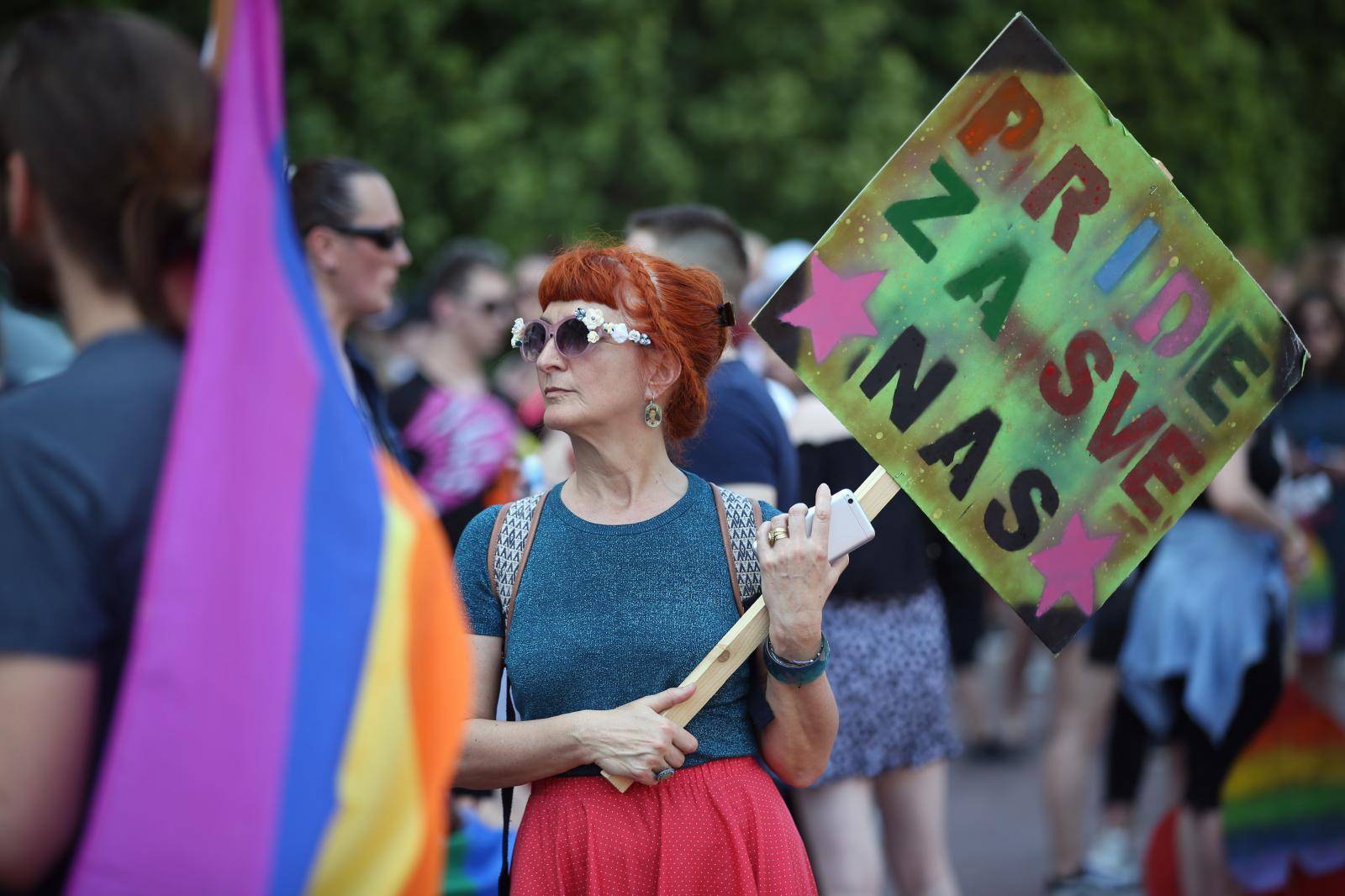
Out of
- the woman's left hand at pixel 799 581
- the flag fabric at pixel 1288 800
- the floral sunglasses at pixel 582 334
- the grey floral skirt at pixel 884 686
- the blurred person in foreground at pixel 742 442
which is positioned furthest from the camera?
the flag fabric at pixel 1288 800

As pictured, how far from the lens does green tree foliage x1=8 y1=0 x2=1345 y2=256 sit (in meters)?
11.8

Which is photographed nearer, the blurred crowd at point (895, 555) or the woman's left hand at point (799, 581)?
the woman's left hand at point (799, 581)

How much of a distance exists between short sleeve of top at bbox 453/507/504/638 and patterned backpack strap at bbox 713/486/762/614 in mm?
423

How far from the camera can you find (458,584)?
277 centimetres

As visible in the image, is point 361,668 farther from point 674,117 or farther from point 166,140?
point 674,117

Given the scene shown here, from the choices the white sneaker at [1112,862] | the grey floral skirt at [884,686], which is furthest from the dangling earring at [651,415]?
the white sneaker at [1112,862]

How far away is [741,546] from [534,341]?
0.54 meters

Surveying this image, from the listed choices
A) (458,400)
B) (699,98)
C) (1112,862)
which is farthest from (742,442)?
(699,98)

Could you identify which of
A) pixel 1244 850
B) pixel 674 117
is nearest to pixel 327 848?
pixel 1244 850

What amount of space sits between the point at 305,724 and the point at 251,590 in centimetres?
16

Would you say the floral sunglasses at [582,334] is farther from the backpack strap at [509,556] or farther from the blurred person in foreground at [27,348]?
the blurred person in foreground at [27,348]

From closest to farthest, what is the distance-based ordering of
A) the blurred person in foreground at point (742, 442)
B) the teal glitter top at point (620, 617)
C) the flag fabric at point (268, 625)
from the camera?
the flag fabric at point (268, 625), the teal glitter top at point (620, 617), the blurred person in foreground at point (742, 442)

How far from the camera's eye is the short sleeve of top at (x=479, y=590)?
2752 mm

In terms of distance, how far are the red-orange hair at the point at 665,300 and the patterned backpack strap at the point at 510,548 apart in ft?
1.14
